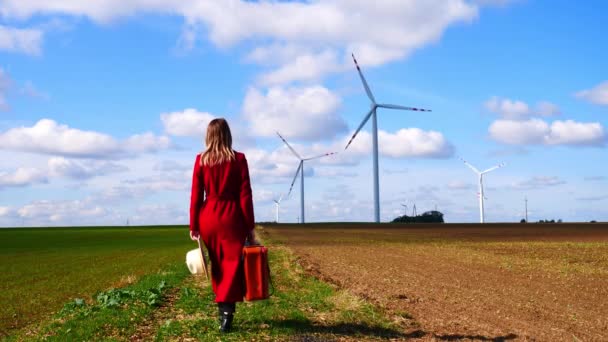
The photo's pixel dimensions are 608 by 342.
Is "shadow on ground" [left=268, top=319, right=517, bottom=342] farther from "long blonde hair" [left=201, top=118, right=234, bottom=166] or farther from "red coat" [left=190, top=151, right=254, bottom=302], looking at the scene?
"long blonde hair" [left=201, top=118, right=234, bottom=166]

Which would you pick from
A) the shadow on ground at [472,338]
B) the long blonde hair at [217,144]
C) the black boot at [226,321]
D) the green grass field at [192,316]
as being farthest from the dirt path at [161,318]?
the shadow on ground at [472,338]

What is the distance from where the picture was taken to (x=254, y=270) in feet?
Answer: 25.2

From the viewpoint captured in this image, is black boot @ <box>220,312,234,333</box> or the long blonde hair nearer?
the long blonde hair

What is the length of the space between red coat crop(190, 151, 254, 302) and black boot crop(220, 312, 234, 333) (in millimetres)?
288

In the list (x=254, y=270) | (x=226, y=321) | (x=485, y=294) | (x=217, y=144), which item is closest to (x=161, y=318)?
(x=226, y=321)

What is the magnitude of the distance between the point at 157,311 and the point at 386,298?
13.1 ft

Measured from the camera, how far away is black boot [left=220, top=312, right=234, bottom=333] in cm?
793

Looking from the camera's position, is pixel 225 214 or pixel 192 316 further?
pixel 192 316

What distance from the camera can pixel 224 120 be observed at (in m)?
7.71

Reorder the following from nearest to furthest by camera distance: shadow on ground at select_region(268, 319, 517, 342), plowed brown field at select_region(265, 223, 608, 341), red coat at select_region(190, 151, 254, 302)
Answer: red coat at select_region(190, 151, 254, 302) → shadow on ground at select_region(268, 319, 517, 342) → plowed brown field at select_region(265, 223, 608, 341)

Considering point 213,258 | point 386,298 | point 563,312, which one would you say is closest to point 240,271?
point 213,258

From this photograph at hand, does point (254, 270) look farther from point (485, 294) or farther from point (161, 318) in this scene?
point (485, 294)

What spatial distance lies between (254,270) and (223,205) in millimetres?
826

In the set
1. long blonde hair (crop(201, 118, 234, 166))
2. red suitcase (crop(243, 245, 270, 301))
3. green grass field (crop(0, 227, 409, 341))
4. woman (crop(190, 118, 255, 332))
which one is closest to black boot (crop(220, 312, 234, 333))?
green grass field (crop(0, 227, 409, 341))
